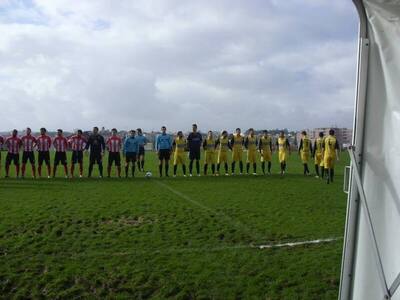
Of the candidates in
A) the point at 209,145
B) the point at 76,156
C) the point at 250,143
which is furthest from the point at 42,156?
the point at 250,143

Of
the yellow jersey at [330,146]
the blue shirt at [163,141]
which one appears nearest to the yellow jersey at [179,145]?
the blue shirt at [163,141]

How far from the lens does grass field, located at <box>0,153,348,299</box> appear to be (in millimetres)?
5633

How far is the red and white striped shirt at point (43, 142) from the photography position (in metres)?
18.3

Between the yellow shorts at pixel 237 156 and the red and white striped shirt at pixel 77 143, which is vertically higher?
the red and white striped shirt at pixel 77 143

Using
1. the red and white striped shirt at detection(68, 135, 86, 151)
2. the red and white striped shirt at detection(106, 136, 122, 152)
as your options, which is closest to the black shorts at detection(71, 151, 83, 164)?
the red and white striped shirt at detection(68, 135, 86, 151)

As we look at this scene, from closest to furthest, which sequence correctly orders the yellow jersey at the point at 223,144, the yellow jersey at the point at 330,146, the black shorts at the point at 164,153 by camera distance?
the yellow jersey at the point at 330,146, the black shorts at the point at 164,153, the yellow jersey at the point at 223,144

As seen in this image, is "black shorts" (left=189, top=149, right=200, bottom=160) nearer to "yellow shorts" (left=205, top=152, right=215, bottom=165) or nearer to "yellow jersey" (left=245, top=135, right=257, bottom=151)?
"yellow shorts" (left=205, top=152, right=215, bottom=165)

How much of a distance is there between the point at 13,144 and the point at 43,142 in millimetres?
1155

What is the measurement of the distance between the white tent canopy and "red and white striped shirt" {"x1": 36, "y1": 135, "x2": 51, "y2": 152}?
17307 millimetres

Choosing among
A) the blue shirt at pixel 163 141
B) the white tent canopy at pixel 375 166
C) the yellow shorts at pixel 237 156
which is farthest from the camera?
the yellow shorts at pixel 237 156

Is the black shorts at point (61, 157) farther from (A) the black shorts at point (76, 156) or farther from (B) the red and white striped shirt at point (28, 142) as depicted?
(B) the red and white striped shirt at point (28, 142)

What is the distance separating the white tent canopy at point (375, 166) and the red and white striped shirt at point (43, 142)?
56.8 ft

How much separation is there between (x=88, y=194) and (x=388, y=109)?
1201 centimetres

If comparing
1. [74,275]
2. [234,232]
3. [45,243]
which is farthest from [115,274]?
Answer: [234,232]
